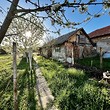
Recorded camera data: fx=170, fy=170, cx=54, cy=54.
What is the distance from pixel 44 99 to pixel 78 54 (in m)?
19.9

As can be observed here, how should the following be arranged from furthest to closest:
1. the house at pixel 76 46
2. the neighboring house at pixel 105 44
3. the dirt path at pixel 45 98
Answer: the neighboring house at pixel 105 44, the house at pixel 76 46, the dirt path at pixel 45 98

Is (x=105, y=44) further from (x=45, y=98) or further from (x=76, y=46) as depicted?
(x=45, y=98)

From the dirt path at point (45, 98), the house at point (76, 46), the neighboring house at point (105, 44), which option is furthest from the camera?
the neighboring house at point (105, 44)

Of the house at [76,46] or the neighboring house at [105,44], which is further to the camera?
the neighboring house at [105,44]

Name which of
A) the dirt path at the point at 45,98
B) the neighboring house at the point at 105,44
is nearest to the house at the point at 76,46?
the neighboring house at the point at 105,44

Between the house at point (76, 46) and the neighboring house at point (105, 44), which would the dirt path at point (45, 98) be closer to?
the house at point (76, 46)

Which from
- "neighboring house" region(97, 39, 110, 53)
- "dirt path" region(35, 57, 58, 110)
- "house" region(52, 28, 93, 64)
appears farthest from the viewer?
"neighboring house" region(97, 39, 110, 53)

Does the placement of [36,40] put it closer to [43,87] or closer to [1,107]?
[43,87]

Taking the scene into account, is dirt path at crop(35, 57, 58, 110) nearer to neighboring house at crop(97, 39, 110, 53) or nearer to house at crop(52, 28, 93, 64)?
house at crop(52, 28, 93, 64)

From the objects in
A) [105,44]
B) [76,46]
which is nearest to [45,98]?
[76,46]

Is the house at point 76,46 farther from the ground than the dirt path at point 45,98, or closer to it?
farther from the ground

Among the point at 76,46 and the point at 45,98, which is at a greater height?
the point at 76,46

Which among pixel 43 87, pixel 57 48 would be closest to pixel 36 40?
pixel 57 48

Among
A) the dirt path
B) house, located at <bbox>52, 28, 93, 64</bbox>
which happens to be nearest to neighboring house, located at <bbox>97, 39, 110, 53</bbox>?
house, located at <bbox>52, 28, 93, 64</bbox>
